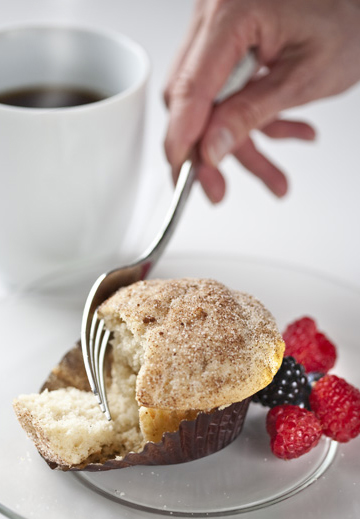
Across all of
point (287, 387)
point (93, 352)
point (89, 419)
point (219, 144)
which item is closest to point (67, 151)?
point (219, 144)

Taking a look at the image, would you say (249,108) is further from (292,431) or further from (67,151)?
(292,431)

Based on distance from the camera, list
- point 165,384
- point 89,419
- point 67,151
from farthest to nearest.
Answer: point 67,151 < point 89,419 < point 165,384

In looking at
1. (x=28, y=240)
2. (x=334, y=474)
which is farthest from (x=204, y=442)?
(x=28, y=240)

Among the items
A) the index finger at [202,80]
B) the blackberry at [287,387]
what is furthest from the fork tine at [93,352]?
the index finger at [202,80]

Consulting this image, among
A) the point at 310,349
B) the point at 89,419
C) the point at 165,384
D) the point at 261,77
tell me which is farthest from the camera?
the point at 261,77

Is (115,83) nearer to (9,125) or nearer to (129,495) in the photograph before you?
(9,125)

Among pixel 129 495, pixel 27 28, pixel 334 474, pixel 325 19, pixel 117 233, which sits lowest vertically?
pixel 117 233
